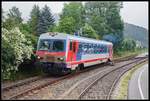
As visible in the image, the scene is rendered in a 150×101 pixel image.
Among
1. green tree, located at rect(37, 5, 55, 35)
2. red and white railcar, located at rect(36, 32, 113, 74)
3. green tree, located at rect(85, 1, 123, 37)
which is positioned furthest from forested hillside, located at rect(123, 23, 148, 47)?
red and white railcar, located at rect(36, 32, 113, 74)

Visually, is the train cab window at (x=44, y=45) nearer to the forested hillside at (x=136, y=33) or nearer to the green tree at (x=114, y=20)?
the green tree at (x=114, y=20)

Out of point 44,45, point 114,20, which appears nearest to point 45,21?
point 114,20

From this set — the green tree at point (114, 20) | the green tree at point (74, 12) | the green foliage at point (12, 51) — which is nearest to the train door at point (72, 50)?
the green foliage at point (12, 51)

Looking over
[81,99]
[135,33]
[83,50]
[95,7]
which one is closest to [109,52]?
[83,50]

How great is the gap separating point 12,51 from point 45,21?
34040mm

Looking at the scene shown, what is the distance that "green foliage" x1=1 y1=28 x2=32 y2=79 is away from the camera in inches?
854

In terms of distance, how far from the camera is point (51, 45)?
88.0ft

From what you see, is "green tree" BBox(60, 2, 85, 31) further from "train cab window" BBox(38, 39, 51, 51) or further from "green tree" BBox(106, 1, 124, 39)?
"train cab window" BBox(38, 39, 51, 51)

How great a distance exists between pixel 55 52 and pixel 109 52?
17545mm

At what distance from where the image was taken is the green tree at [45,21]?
179ft

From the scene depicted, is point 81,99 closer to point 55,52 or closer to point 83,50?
point 55,52

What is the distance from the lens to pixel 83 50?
29.9 metres

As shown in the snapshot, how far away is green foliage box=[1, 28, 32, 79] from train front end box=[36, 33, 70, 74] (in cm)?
174

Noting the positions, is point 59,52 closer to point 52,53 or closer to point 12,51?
point 52,53
